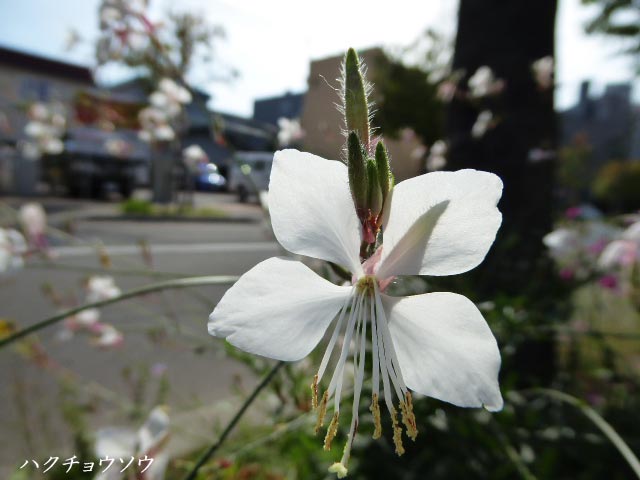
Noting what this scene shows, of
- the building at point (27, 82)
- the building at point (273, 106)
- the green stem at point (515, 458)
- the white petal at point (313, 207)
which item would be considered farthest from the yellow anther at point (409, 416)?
the building at point (27, 82)

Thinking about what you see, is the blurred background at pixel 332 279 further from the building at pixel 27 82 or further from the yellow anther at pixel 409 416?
the building at pixel 27 82

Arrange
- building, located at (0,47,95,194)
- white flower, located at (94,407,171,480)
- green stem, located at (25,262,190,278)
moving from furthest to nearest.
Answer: building, located at (0,47,95,194)
green stem, located at (25,262,190,278)
white flower, located at (94,407,171,480)

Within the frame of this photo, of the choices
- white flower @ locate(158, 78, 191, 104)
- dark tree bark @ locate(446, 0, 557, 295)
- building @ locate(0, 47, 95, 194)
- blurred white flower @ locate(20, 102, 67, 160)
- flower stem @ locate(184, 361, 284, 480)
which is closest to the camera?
flower stem @ locate(184, 361, 284, 480)

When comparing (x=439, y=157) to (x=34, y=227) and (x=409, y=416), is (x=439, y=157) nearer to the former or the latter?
(x=34, y=227)

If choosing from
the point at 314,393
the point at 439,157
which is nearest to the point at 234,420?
the point at 314,393

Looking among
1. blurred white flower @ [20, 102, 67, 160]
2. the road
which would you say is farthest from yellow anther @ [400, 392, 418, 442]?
blurred white flower @ [20, 102, 67, 160]

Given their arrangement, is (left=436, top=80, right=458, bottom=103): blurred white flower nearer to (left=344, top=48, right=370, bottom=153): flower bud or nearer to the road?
the road
